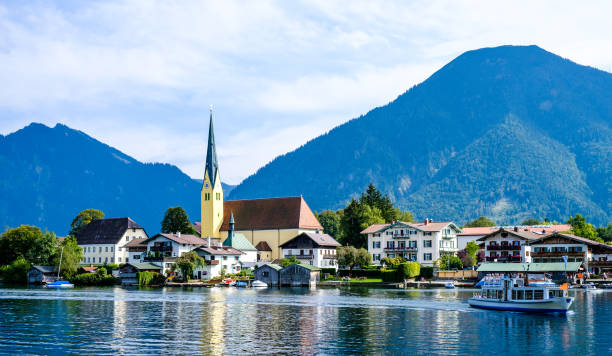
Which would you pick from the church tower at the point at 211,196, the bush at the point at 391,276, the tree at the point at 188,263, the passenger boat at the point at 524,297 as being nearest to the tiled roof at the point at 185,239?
the tree at the point at 188,263

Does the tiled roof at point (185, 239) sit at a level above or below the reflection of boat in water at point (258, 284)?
above

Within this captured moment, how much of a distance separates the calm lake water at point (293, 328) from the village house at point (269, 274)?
42223mm

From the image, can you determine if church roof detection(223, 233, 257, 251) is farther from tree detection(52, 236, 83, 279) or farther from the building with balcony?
tree detection(52, 236, 83, 279)

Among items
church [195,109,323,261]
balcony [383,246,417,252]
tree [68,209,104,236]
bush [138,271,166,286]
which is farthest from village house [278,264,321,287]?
tree [68,209,104,236]

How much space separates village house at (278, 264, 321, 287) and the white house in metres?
13.7

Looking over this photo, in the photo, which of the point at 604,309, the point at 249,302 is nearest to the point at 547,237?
the point at 604,309

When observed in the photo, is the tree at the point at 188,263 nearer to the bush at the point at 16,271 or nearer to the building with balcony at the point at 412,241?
the bush at the point at 16,271

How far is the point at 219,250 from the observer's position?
12781 cm

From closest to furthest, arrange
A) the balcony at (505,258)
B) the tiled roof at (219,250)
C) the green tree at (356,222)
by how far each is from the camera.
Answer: the tiled roof at (219,250) → the balcony at (505,258) → the green tree at (356,222)

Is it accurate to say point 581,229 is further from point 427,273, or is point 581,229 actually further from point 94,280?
point 94,280

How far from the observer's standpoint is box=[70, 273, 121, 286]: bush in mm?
121812

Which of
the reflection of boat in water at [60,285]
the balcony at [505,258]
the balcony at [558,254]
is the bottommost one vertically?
the reflection of boat in water at [60,285]

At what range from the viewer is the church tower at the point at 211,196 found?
531 feet

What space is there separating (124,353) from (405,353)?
1564 cm
